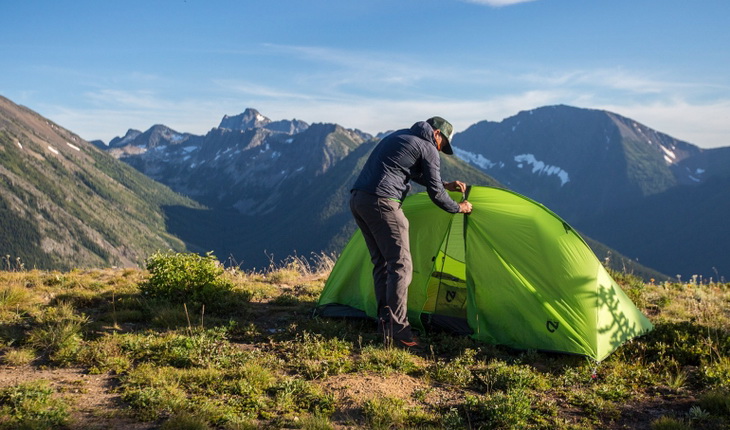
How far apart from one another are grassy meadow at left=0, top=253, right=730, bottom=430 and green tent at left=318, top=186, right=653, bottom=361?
352 mm

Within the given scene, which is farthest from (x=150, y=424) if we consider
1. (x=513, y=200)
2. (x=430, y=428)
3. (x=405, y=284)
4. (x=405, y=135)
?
(x=513, y=200)

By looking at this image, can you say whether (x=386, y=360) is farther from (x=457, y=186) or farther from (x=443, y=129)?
(x=443, y=129)

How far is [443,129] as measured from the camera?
809 cm

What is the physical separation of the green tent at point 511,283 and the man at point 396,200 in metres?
1.12

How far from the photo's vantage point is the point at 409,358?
7.01 m

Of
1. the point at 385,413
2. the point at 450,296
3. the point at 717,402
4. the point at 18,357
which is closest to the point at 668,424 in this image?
the point at 717,402

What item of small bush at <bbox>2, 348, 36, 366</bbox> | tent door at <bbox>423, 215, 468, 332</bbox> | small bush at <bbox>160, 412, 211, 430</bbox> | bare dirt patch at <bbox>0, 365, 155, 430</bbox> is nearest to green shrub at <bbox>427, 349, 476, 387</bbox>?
tent door at <bbox>423, 215, 468, 332</bbox>

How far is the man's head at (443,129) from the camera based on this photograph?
8078 millimetres

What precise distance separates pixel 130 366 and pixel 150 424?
1.70m

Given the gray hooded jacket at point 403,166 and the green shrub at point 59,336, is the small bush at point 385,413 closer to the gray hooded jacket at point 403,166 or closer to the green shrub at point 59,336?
the gray hooded jacket at point 403,166

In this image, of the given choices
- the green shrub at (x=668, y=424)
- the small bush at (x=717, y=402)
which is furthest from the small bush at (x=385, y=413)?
the small bush at (x=717, y=402)

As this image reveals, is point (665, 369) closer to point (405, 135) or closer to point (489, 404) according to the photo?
point (489, 404)

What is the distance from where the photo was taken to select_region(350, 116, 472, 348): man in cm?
762

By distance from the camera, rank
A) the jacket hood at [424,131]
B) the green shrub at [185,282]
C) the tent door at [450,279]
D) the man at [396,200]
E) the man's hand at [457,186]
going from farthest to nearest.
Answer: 1. the tent door at [450,279]
2. the green shrub at [185,282]
3. the man's hand at [457,186]
4. the jacket hood at [424,131]
5. the man at [396,200]
